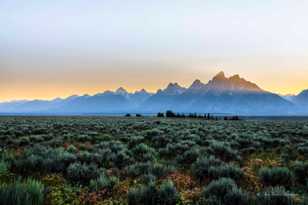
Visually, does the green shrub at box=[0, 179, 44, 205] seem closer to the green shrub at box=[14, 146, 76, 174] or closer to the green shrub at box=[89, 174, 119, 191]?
the green shrub at box=[89, 174, 119, 191]

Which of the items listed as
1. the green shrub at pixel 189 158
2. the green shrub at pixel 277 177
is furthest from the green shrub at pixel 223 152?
the green shrub at pixel 277 177

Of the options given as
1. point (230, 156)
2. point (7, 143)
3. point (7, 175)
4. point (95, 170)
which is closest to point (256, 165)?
point (230, 156)

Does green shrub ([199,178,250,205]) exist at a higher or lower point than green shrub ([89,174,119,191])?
higher

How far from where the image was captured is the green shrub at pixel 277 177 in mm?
8485

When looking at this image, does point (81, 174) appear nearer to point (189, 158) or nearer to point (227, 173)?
point (227, 173)

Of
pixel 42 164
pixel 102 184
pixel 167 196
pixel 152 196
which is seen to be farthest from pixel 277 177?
pixel 42 164

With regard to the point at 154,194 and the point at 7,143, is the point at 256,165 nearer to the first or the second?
the point at 154,194

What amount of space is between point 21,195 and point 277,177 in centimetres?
648

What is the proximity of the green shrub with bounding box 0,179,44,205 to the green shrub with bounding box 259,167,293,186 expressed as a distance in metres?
5.75

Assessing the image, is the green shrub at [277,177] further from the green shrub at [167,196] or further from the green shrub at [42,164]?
the green shrub at [42,164]

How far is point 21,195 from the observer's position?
16.5ft

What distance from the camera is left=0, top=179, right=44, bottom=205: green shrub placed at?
4.81 metres

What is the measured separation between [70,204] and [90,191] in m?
0.87

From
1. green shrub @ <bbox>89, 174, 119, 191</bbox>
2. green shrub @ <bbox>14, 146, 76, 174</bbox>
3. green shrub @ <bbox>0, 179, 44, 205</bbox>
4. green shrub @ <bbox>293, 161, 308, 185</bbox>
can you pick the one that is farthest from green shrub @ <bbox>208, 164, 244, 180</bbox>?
green shrub @ <bbox>0, 179, 44, 205</bbox>
